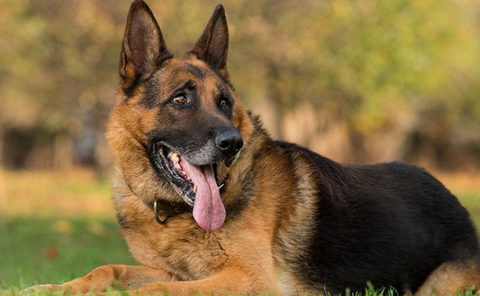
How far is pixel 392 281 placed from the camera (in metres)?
5.91

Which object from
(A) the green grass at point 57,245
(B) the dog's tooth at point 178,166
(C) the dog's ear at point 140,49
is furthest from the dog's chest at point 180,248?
(A) the green grass at point 57,245

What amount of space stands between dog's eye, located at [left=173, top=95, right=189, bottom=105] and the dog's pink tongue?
41 centimetres

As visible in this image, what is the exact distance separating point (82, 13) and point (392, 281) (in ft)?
40.2

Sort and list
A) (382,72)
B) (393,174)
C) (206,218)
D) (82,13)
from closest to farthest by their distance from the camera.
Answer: (206,218) → (393,174) → (82,13) → (382,72)

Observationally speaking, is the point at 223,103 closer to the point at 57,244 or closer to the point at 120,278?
the point at 120,278

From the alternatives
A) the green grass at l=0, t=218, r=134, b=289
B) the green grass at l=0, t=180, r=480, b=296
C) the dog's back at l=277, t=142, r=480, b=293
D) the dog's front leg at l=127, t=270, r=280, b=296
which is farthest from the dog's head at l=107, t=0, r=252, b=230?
the green grass at l=0, t=218, r=134, b=289

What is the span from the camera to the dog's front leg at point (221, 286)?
512 centimetres

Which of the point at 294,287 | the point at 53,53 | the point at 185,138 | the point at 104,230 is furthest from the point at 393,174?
the point at 53,53

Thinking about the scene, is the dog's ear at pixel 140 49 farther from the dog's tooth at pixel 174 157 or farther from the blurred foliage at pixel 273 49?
the blurred foliage at pixel 273 49

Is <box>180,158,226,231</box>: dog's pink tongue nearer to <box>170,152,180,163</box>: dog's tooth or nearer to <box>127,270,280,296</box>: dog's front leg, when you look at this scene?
<box>170,152,180,163</box>: dog's tooth

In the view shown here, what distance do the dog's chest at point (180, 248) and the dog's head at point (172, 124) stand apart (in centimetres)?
16

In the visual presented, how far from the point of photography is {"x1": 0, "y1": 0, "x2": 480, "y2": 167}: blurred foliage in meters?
16.8

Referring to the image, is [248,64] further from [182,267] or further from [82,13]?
[182,267]

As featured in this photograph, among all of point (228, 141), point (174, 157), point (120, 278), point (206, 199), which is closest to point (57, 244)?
point (120, 278)
